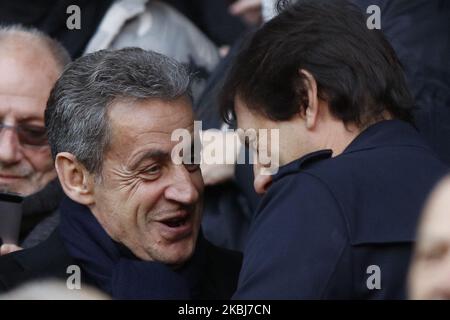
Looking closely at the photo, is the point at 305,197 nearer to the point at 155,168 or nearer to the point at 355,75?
the point at 355,75

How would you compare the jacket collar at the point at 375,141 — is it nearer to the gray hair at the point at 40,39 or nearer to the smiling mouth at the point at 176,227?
the smiling mouth at the point at 176,227

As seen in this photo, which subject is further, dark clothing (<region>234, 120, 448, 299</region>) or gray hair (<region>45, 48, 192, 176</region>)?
gray hair (<region>45, 48, 192, 176</region>)

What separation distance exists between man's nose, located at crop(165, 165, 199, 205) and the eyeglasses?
818 mm

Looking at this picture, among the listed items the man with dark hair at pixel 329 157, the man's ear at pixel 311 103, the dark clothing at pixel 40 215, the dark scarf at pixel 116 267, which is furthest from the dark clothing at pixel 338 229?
the dark clothing at pixel 40 215

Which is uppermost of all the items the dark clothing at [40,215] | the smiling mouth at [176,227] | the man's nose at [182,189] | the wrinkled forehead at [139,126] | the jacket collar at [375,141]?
the jacket collar at [375,141]

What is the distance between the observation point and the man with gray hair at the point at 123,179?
3.12 meters

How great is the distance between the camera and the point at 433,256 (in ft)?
7.78

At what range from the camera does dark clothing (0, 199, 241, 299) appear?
10.0 feet

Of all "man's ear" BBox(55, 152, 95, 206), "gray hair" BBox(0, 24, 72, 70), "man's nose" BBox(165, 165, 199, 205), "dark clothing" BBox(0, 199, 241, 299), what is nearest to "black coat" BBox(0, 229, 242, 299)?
"dark clothing" BBox(0, 199, 241, 299)

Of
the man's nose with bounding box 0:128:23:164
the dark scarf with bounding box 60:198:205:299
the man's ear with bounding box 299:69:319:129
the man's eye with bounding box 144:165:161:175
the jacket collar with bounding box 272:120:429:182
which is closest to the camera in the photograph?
the jacket collar with bounding box 272:120:429:182

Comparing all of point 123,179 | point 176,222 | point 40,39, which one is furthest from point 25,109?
point 176,222

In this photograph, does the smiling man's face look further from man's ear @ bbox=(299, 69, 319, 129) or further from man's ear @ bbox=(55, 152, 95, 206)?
man's ear @ bbox=(299, 69, 319, 129)

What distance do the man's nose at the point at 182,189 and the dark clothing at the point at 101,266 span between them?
0.20 metres

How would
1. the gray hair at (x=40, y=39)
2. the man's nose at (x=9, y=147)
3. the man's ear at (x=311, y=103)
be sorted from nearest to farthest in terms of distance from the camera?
the man's ear at (x=311, y=103), the man's nose at (x=9, y=147), the gray hair at (x=40, y=39)
